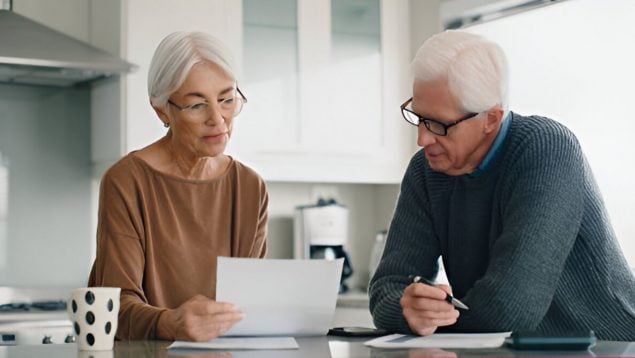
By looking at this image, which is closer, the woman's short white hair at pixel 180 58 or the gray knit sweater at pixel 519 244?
the gray knit sweater at pixel 519 244

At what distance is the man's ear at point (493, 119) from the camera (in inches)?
84.0

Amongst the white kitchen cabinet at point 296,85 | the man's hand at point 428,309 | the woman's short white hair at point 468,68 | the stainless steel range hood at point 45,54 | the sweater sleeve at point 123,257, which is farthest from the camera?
the white kitchen cabinet at point 296,85

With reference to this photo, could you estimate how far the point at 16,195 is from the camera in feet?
13.3

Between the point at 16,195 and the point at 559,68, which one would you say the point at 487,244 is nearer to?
the point at 559,68

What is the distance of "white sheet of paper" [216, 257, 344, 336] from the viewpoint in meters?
1.83

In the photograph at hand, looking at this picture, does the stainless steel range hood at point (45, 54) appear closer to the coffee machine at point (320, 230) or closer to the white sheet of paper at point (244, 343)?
the coffee machine at point (320, 230)

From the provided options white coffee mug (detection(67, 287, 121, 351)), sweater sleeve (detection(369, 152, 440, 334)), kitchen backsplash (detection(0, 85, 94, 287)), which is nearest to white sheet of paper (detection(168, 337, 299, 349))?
white coffee mug (detection(67, 287, 121, 351))

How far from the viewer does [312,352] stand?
1.71 m

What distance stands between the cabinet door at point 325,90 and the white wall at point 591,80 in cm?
64

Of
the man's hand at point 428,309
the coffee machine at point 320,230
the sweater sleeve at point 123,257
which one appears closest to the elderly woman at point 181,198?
the sweater sleeve at point 123,257

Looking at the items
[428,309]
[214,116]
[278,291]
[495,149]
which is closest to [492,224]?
[495,149]

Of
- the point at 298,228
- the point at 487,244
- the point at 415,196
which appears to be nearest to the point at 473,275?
the point at 487,244

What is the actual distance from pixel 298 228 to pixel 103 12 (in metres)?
1.23

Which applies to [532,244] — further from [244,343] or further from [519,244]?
[244,343]
